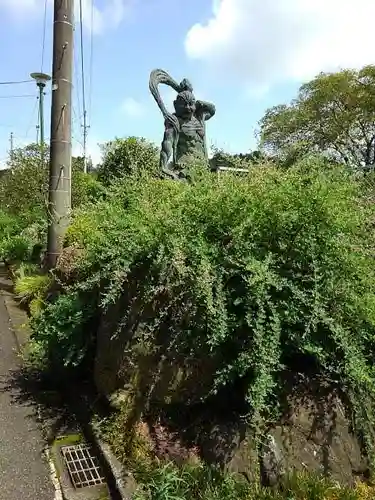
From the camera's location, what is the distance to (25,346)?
556cm

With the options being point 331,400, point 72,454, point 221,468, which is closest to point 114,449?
point 72,454

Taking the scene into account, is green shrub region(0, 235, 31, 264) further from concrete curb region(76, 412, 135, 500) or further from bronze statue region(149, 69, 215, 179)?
concrete curb region(76, 412, 135, 500)

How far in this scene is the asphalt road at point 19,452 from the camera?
3041mm

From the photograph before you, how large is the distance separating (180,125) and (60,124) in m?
4.12

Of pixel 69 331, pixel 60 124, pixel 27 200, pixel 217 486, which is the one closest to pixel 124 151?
pixel 27 200

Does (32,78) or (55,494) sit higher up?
(32,78)

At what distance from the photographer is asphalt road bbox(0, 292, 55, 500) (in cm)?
304

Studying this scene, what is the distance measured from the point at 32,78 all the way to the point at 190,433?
595 inches

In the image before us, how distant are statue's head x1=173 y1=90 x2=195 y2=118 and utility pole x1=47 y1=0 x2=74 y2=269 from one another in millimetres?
3923

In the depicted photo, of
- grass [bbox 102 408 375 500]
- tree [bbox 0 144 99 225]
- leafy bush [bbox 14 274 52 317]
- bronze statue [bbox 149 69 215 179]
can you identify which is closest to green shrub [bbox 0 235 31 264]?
tree [bbox 0 144 99 225]

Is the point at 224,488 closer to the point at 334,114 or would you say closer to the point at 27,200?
the point at 27,200

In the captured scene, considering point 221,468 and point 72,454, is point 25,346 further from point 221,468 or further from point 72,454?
point 221,468

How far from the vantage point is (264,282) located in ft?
10.1

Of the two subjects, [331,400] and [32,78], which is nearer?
[331,400]
